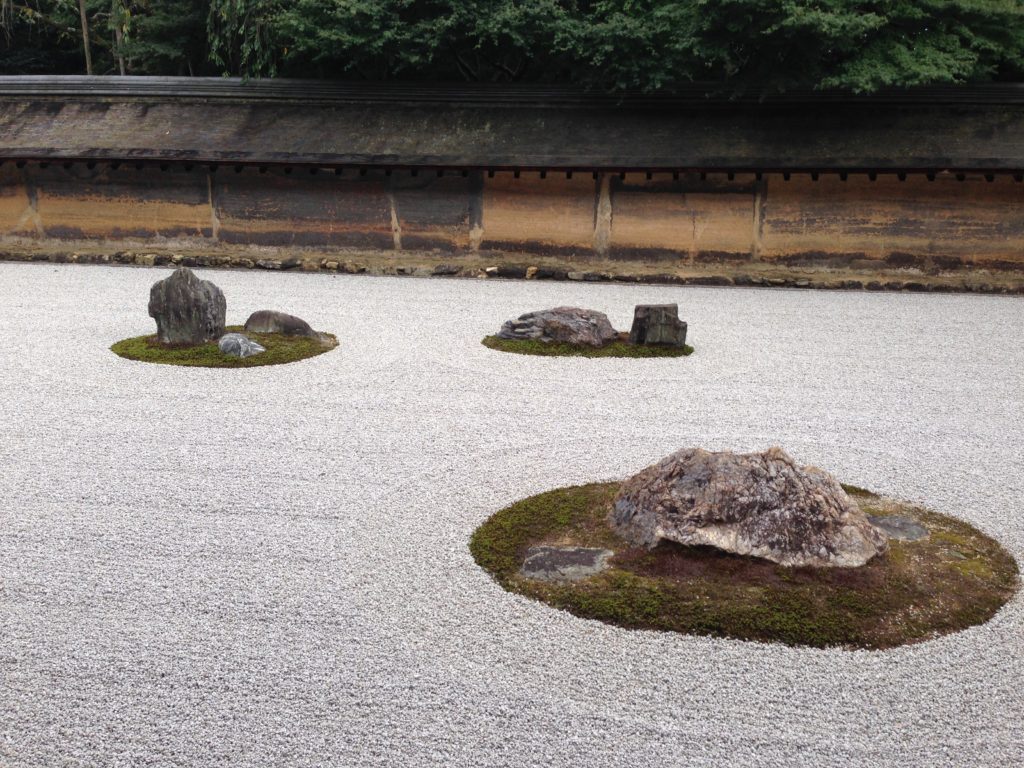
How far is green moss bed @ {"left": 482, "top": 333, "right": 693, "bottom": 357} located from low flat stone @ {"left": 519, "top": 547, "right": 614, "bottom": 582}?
4.62 m

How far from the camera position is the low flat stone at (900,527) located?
174 inches

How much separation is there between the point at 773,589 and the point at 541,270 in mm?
10987

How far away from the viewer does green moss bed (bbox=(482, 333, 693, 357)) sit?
28.7ft

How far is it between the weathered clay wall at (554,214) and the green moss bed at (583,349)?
5.85 meters

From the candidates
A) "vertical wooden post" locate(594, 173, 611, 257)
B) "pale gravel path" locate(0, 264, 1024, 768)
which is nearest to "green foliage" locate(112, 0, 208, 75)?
"vertical wooden post" locate(594, 173, 611, 257)

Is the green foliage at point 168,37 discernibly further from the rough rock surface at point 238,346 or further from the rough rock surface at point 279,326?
the rough rock surface at point 238,346

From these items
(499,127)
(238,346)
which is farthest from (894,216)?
(238,346)

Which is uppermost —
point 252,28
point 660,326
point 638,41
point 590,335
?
point 252,28

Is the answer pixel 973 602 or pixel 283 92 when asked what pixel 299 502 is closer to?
pixel 973 602

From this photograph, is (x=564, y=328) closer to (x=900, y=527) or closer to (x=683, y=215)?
(x=900, y=527)

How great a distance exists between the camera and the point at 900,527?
4.54 m

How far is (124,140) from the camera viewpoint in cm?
1534

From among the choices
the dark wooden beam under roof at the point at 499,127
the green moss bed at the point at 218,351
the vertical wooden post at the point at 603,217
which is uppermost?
the dark wooden beam under roof at the point at 499,127

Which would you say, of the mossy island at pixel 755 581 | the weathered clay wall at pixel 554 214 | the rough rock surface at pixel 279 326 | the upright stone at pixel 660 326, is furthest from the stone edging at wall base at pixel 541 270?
the mossy island at pixel 755 581
